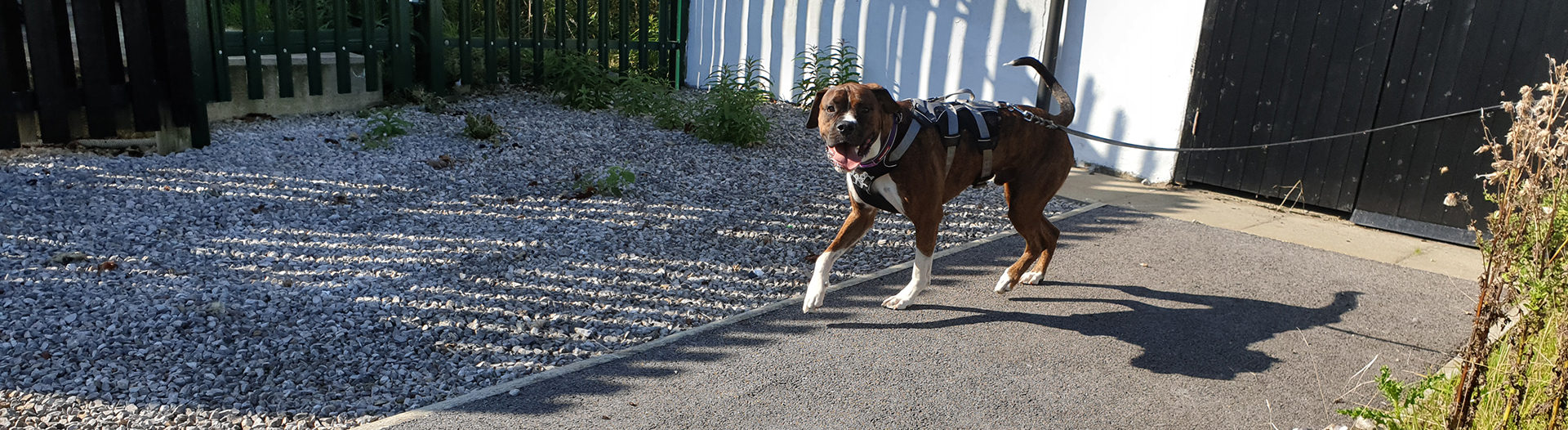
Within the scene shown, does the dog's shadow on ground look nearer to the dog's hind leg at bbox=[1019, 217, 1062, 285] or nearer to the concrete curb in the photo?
the dog's hind leg at bbox=[1019, 217, 1062, 285]

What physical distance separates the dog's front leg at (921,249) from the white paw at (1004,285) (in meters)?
0.49

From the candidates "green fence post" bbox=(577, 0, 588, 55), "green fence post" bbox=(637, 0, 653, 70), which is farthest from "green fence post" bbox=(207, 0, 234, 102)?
"green fence post" bbox=(637, 0, 653, 70)

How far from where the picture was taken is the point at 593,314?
14.1 feet

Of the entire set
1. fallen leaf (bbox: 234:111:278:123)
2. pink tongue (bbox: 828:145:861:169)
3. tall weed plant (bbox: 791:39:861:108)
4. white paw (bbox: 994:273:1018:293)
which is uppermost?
tall weed plant (bbox: 791:39:861:108)

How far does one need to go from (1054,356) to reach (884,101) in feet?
4.38

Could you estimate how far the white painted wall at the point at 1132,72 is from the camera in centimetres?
734

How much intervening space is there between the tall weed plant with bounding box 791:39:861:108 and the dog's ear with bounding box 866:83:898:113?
5.06m

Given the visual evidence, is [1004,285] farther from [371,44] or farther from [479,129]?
[371,44]

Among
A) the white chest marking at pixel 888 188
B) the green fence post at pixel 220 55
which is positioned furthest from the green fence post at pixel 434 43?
the white chest marking at pixel 888 188

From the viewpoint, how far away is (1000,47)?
8.50 meters

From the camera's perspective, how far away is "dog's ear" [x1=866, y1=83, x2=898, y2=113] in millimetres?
3920

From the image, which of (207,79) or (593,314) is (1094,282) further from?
(207,79)

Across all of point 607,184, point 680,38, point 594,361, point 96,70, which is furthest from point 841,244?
point 680,38

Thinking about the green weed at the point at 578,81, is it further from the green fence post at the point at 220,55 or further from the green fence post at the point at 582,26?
the green fence post at the point at 220,55
